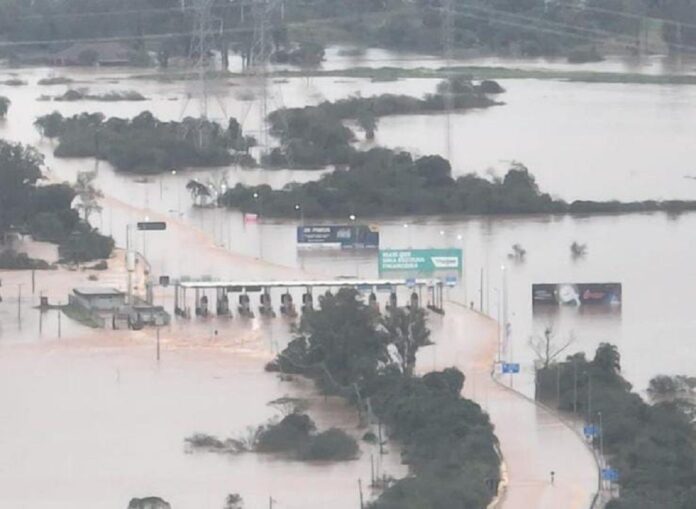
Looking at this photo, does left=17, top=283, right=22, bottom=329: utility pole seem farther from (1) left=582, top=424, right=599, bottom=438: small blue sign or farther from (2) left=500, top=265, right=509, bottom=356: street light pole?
(1) left=582, top=424, right=599, bottom=438: small blue sign

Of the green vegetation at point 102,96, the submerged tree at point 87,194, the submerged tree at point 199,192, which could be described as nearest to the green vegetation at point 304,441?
the submerged tree at point 87,194

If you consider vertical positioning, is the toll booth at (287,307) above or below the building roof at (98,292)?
below

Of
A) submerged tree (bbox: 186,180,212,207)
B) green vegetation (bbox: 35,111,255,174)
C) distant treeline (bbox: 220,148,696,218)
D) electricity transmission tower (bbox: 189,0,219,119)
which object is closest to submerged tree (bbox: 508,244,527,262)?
distant treeline (bbox: 220,148,696,218)

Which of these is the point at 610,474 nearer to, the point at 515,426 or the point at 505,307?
the point at 515,426

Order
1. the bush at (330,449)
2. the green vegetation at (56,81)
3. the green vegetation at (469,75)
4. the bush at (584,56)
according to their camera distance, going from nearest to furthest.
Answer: the bush at (330,449), the green vegetation at (469,75), the green vegetation at (56,81), the bush at (584,56)

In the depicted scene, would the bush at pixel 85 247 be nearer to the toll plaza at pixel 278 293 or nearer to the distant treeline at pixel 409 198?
the toll plaza at pixel 278 293

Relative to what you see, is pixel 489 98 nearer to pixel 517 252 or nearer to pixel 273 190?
pixel 273 190

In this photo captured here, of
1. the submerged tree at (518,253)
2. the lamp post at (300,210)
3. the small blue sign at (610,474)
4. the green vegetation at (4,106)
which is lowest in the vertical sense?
the small blue sign at (610,474)
